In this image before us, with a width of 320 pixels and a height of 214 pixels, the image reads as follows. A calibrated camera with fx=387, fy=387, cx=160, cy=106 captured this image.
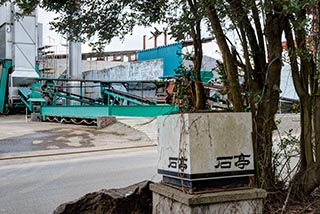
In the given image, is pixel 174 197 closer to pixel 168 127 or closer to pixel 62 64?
pixel 168 127

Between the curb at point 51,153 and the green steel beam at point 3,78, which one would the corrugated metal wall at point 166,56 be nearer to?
the green steel beam at point 3,78

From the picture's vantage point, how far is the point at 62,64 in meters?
28.5

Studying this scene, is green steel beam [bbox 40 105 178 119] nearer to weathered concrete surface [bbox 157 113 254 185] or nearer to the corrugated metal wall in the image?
the corrugated metal wall

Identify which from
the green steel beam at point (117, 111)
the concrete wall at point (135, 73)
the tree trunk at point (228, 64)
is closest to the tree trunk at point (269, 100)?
the tree trunk at point (228, 64)

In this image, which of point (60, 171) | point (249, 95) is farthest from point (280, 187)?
point (60, 171)

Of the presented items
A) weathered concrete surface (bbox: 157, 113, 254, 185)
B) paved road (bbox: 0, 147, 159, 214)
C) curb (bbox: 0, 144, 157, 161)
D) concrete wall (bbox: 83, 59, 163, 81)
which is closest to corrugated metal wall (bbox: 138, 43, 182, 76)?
concrete wall (bbox: 83, 59, 163, 81)

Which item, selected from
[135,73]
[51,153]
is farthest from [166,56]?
[51,153]

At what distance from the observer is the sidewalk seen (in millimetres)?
10023

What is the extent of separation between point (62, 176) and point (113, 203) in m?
3.70

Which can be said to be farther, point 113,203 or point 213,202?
point 113,203

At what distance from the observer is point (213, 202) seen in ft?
8.09

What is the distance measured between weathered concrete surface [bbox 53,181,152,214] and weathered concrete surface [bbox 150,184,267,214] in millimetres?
658

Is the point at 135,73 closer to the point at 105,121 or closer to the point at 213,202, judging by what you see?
the point at 105,121

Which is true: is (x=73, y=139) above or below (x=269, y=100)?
below
